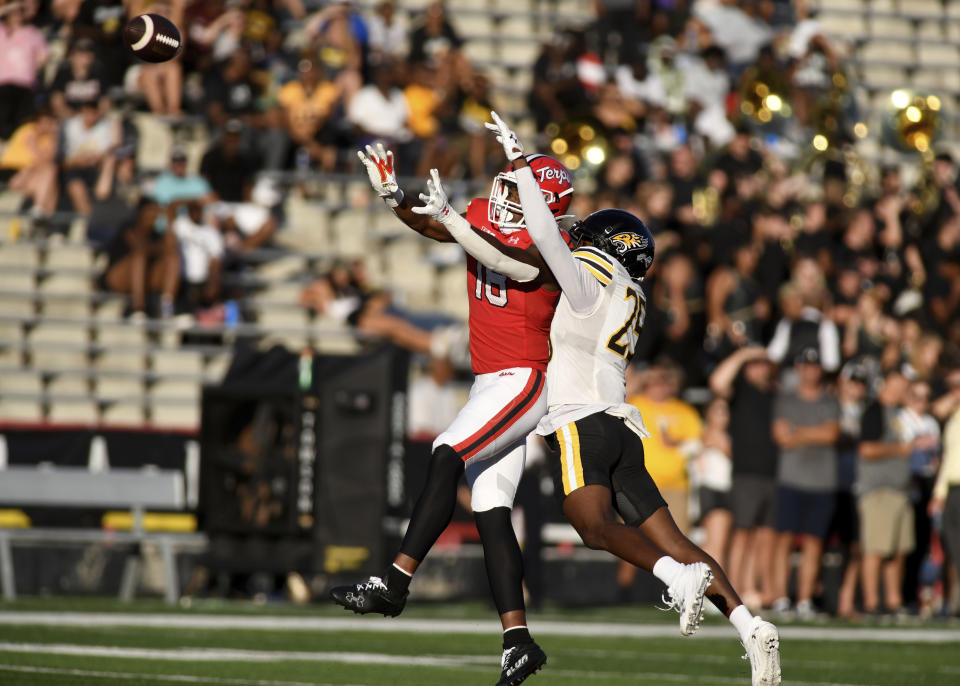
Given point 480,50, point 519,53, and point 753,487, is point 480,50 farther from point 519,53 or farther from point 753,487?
point 753,487

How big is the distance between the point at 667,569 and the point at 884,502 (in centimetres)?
761

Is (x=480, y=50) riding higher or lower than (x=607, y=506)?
higher

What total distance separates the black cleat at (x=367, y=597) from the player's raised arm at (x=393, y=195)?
1441 millimetres

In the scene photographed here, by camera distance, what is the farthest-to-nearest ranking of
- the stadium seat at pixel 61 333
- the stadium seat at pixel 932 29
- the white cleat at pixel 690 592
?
the stadium seat at pixel 932 29 → the stadium seat at pixel 61 333 → the white cleat at pixel 690 592

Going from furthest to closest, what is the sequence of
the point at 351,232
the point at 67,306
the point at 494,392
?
1. the point at 351,232
2. the point at 67,306
3. the point at 494,392

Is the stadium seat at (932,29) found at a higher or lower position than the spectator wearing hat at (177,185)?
higher

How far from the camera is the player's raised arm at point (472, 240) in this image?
253 inches

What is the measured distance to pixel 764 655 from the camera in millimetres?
6258

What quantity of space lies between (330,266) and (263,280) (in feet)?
2.49

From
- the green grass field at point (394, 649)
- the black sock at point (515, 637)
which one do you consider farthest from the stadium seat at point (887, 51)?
Answer: the black sock at point (515, 637)

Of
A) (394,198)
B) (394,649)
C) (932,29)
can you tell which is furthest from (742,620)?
(932,29)

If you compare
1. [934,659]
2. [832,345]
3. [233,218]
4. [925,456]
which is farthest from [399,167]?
[934,659]

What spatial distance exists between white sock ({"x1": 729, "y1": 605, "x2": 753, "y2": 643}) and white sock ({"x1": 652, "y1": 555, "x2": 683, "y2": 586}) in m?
0.28

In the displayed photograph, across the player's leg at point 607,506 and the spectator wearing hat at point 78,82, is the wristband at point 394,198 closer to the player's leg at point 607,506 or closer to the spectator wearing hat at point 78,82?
the player's leg at point 607,506
